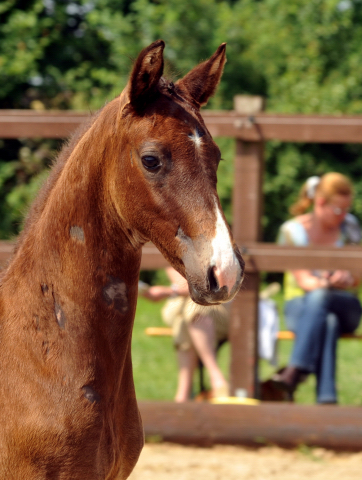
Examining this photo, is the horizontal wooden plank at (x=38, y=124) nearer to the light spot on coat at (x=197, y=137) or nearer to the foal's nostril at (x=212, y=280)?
the light spot on coat at (x=197, y=137)

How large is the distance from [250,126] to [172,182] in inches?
93.6

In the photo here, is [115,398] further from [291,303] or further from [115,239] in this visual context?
[291,303]

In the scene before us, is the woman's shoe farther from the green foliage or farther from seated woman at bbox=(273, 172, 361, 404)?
the green foliage

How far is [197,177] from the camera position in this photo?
180cm

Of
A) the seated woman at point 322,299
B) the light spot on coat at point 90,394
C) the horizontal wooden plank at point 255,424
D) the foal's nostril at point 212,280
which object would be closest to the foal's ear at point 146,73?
the foal's nostril at point 212,280

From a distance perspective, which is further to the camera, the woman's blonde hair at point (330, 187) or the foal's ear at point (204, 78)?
the woman's blonde hair at point (330, 187)

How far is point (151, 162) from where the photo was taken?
72.1 inches

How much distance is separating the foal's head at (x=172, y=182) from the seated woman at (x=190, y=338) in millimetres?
2444

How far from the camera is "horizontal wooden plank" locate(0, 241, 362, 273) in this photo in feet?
13.2

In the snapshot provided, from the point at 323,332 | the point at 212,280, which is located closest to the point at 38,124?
the point at 323,332

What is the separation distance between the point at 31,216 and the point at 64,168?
0.66ft

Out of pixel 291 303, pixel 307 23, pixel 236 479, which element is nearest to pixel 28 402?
pixel 236 479

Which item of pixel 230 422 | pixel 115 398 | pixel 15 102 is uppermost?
pixel 15 102

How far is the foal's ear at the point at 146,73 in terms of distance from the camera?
1.81m
